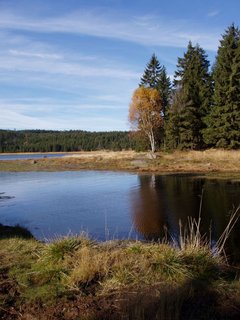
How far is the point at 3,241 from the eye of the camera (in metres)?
10.9

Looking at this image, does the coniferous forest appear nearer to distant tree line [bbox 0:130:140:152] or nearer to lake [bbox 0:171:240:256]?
lake [bbox 0:171:240:256]

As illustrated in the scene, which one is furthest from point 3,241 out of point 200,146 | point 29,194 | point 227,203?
point 200,146

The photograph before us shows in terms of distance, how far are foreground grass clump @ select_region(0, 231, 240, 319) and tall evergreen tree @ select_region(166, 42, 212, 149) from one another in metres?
42.3

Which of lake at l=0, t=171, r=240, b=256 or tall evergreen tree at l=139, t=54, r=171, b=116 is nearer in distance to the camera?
lake at l=0, t=171, r=240, b=256

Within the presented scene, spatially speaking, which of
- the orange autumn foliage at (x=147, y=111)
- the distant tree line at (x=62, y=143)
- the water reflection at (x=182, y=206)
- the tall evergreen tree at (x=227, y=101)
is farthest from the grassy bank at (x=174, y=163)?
the distant tree line at (x=62, y=143)

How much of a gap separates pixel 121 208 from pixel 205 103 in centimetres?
3332

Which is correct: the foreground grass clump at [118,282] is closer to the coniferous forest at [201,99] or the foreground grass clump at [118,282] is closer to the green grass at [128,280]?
the green grass at [128,280]

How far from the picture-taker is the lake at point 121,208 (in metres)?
15.2

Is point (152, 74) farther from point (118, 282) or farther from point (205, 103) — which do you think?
point (118, 282)

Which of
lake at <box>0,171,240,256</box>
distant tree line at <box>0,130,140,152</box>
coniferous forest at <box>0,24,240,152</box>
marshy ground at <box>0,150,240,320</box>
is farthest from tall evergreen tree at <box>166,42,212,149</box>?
distant tree line at <box>0,130,140,152</box>

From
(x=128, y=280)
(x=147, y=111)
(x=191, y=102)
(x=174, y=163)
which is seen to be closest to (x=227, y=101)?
(x=191, y=102)

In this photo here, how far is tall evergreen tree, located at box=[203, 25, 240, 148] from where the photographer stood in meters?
44.8

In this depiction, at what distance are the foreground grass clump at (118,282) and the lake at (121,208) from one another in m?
4.16

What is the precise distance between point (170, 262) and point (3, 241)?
18.2 ft
